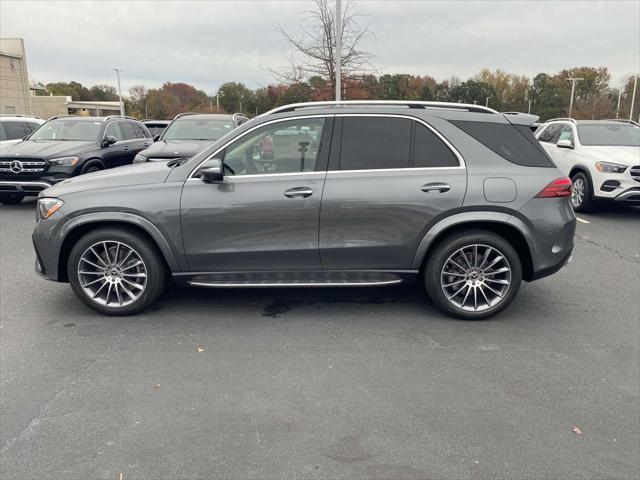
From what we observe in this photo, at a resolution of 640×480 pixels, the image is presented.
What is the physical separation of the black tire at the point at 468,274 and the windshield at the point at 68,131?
28.8 feet

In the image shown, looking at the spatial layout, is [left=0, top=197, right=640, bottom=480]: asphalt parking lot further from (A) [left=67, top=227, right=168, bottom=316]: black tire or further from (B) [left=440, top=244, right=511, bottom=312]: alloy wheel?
A: (B) [left=440, top=244, right=511, bottom=312]: alloy wheel

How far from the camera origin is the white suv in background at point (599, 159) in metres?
8.74

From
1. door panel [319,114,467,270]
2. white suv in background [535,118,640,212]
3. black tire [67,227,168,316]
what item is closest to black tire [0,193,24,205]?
black tire [67,227,168,316]

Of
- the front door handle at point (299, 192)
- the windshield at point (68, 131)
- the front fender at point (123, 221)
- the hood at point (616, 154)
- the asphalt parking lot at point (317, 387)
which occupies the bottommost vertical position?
the asphalt parking lot at point (317, 387)

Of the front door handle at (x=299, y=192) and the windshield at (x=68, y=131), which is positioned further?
the windshield at (x=68, y=131)

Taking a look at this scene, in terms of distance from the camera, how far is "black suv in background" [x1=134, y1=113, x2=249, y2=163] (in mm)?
9625

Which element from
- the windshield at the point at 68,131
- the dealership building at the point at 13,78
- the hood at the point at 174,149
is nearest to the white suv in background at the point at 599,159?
the hood at the point at 174,149

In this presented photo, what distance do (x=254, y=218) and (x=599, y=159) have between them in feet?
24.6

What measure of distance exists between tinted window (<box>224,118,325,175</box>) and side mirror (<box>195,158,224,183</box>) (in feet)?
0.56

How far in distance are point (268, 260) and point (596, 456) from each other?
2.72 meters

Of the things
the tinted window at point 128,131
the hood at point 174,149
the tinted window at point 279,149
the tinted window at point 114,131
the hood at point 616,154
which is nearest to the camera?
the tinted window at point 279,149

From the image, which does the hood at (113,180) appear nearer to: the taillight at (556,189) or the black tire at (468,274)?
the black tire at (468,274)

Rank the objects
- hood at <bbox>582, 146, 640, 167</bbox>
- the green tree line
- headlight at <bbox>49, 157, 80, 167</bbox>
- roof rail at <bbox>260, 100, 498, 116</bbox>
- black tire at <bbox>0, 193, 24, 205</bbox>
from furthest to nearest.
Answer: the green tree line → black tire at <bbox>0, 193, 24, 205</bbox> → headlight at <bbox>49, 157, 80, 167</bbox> → hood at <bbox>582, 146, 640, 167</bbox> → roof rail at <bbox>260, 100, 498, 116</bbox>

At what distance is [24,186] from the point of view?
9.30 metres
